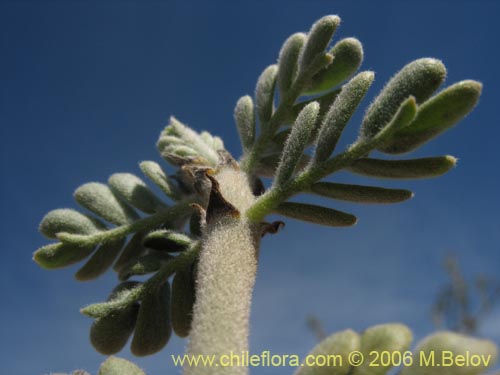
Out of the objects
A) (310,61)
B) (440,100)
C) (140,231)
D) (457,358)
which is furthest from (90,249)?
(457,358)

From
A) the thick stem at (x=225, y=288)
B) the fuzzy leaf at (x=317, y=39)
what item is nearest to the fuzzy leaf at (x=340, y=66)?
the fuzzy leaf at (x=317, y=39)

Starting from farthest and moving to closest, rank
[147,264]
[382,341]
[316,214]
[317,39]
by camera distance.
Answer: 1. [317,39]
2. [147,264]
3. [316,214]
4. [382,341]

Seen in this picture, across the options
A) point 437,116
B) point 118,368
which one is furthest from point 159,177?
point 437,116

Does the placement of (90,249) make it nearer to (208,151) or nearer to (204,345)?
(208,151)

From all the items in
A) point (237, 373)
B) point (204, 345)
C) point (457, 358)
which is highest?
point (204, 345)

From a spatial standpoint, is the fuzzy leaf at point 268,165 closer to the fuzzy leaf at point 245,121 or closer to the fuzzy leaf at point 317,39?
the fuzzy leaf at point 245,121

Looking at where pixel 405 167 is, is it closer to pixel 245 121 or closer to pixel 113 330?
pixel 245 121
